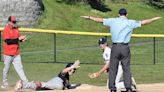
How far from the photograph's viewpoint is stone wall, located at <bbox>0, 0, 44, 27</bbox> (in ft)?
103

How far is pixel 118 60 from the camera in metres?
12.0

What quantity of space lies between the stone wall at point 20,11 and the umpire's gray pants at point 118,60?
1963 centimetres

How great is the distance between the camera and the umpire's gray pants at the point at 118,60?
11.8 meters

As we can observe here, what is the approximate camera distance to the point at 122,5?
44.0 meters

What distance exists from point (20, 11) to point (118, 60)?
20.5 meters

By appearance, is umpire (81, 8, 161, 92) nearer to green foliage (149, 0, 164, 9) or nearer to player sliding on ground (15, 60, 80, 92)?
player sliding on ground (15, 60, 80, 92)

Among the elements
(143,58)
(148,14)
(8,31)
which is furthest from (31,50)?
(148,14)

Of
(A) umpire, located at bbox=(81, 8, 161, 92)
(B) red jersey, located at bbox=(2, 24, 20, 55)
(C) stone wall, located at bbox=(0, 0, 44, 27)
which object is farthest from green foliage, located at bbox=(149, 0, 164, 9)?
(A) umpire, located at bbox=(81, 8, 161, 92)

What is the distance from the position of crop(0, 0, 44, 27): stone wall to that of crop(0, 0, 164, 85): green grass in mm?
825

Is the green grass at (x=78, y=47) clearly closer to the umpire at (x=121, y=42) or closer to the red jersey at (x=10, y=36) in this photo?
the red jersey at (x=10, y=36)

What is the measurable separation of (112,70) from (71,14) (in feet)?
83.8

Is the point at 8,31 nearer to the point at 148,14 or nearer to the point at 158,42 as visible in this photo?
the point at 158,42

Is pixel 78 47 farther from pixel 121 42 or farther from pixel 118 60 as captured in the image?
pixel 121 42

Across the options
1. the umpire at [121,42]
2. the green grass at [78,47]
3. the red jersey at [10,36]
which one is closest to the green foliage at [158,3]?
the green grass at [78,47]
